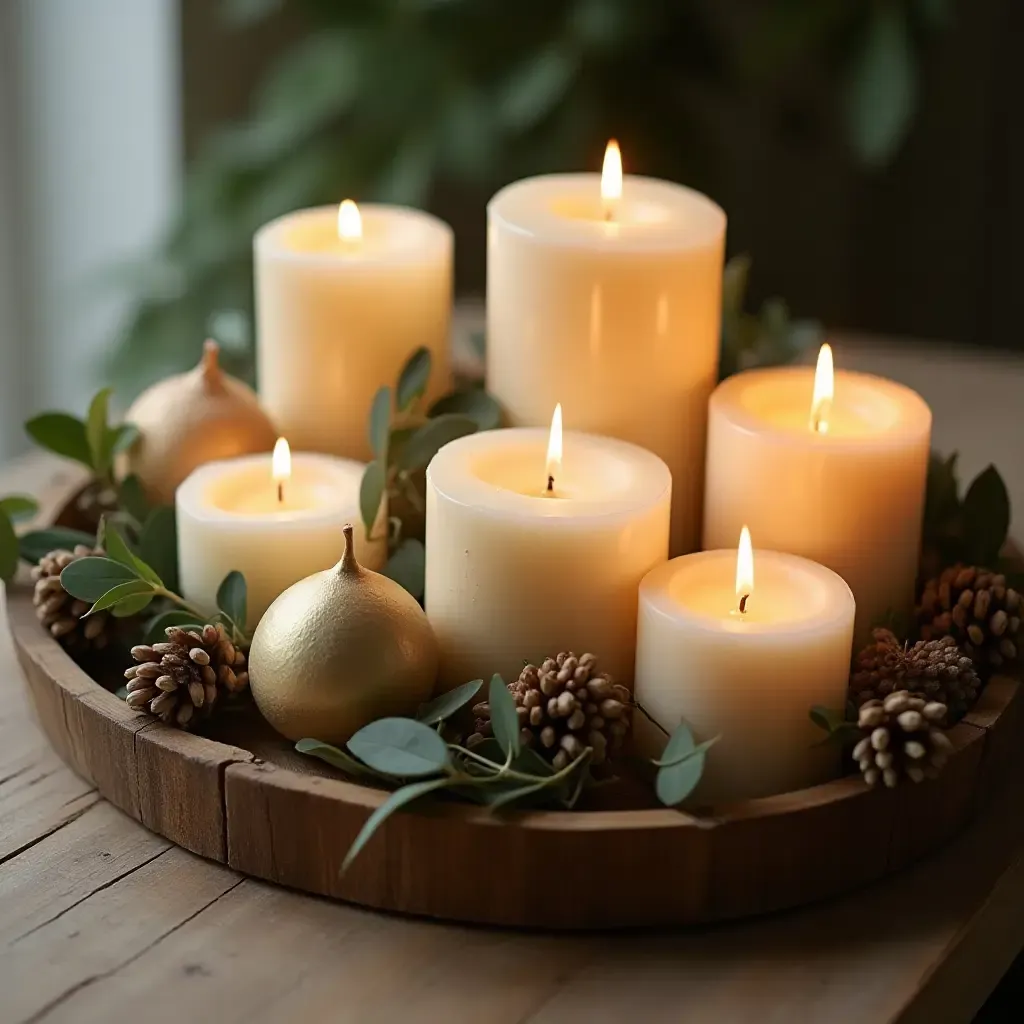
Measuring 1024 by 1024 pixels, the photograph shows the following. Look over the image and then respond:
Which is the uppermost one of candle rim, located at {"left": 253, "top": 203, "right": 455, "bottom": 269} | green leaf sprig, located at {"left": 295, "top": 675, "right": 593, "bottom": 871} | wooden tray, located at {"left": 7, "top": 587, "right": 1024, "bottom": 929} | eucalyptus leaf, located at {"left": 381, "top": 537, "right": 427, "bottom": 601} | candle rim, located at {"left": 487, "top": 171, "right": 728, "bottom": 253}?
candle rim, located at {"left": 487, "top": 171, "right": 728, "bottom": 253}

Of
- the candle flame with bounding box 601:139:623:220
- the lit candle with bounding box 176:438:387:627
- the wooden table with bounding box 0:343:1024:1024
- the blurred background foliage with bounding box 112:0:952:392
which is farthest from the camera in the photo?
the blurred background foliage with bounding box 112:0:952:392

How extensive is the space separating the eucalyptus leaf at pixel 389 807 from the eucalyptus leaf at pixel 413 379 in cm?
34

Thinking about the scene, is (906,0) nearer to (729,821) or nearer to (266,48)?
(266,48)

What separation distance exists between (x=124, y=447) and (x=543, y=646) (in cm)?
36

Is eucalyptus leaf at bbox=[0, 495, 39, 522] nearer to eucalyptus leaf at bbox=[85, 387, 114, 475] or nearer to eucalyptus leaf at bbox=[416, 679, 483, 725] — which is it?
eucalyptus leaf at bbox=[85, 387, 114, 475]

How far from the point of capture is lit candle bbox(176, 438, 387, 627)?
0.84 m

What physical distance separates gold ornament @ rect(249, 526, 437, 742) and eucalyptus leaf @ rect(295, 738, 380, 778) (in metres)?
0.02

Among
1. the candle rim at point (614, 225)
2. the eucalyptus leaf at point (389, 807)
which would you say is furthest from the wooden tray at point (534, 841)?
the candle rim at point (614, 225)

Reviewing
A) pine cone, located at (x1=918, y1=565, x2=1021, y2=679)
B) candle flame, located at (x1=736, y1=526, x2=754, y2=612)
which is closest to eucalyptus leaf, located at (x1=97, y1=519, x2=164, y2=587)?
candle flame, located at (x1=736, y1=526, x2=754, y2=612)

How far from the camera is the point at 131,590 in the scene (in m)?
0.80

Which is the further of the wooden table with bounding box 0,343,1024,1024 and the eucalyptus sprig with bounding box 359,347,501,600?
the eucalyptus sprig with bounding box 359,347,501,600

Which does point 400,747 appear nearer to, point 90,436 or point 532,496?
point 532,496

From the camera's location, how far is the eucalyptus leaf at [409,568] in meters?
0.87

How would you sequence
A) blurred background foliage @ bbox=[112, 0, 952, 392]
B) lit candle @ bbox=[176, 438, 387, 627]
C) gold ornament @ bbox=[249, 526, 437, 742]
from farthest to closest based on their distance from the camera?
blurred background foliage @ bbox=[112, 0, 952, 392]
lit candle @ bbox=[176, 438, 387, 627]
gold ornament @ bbox=[249, 526, 437, 742]
